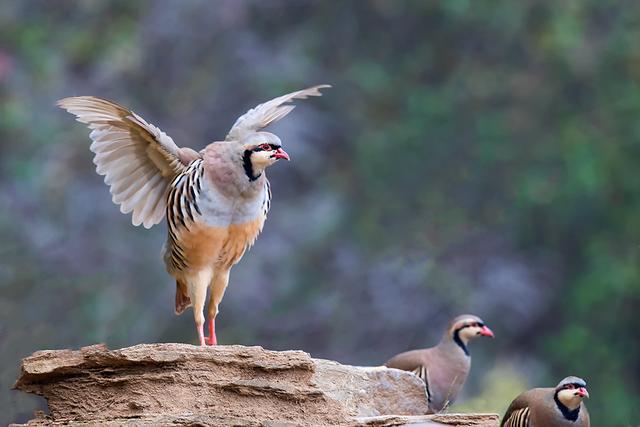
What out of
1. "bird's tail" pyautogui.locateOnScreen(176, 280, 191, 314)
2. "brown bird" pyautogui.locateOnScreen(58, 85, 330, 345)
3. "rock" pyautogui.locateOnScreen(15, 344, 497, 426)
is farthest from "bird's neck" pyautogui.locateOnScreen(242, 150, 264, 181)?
"rock" pyautogui.locateOnScreen(15, 344, 497, 426)

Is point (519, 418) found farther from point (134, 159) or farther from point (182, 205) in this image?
point (134, 159)

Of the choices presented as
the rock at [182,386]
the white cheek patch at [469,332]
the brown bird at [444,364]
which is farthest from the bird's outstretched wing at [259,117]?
the white cheek patch at [469,332]

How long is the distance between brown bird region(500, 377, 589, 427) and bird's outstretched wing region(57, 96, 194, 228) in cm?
169

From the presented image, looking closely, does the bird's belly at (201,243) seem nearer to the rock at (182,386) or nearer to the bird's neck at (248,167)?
the bird's neck at (248,167)

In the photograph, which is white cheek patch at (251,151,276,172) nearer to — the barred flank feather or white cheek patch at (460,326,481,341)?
the barred flank feather

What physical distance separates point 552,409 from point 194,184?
1.66 metres

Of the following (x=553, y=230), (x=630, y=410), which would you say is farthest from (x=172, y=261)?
(x=553, y=230)

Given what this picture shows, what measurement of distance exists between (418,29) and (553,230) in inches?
108

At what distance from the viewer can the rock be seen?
5109mm

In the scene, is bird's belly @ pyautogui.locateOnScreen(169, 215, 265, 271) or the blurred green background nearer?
bird's belly @ pyautogui.locateOnScreen(169, 215, 265, 271)

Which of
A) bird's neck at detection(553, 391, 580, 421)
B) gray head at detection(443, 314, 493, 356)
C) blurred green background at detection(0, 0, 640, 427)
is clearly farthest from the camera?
blurred green background at detection(0, 0, 640, 427)

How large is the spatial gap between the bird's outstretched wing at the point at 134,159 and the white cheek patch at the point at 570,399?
1.80m

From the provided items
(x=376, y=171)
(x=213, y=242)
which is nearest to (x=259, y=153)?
(x=213, y=242)

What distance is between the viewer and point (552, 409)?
6.11 m
